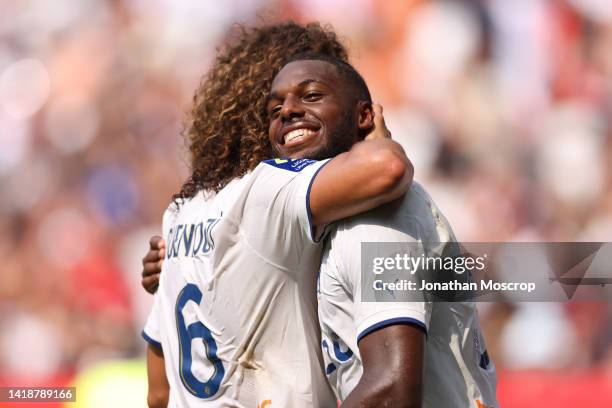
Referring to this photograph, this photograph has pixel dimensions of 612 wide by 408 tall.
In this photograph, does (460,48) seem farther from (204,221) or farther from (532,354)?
(204,221)

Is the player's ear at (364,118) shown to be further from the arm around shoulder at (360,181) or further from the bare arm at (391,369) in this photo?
the bare arm at (391,369)

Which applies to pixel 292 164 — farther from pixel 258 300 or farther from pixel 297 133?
pixel 258 300

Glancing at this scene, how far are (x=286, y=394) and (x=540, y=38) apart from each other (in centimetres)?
444

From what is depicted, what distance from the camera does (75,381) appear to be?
5449 millimetres

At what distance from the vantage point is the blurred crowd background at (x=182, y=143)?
565 centimetres

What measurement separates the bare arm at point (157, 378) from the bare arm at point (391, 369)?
108 cm

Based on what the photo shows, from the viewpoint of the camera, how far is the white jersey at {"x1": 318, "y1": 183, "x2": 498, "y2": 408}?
2.15 m

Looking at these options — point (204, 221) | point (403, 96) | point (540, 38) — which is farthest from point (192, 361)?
point (540, 38)

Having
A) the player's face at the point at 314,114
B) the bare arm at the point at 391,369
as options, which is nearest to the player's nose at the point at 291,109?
the player's face at the point at 314,114

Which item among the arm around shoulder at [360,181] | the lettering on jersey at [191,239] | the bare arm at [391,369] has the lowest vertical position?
the bare arm at [391,369]

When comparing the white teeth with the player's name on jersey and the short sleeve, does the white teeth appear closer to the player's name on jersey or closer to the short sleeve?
the player's name on jersey

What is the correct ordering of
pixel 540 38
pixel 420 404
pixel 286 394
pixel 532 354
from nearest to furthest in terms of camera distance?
pixel 420 404 → pixel 286 394 → pixel 532 354 → pixel 540 38

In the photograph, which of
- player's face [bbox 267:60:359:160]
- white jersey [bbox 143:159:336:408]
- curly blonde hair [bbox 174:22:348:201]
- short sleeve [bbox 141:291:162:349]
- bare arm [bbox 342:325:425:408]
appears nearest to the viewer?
bare arm [bbox 342:325:425:408]

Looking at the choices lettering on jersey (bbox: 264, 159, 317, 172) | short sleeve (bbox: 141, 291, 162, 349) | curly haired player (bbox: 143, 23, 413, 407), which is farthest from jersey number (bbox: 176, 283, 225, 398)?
lettering on jersey (bbox: 264, 159, 317, 172)
